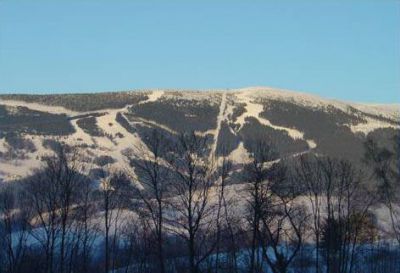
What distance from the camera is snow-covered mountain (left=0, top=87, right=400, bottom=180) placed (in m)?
153

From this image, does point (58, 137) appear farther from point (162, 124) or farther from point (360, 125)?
point (360, 125)

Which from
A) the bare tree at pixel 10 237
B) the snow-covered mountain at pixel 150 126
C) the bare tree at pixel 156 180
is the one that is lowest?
the bare tree at pixel 10 237

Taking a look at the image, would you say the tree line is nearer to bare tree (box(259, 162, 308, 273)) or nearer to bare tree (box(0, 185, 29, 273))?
bare tree (box(259, 162, 308, 273))

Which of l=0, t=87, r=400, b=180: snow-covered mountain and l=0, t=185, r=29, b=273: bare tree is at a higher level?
l=0, t=87, r=400, b=180: snow-covered mountain

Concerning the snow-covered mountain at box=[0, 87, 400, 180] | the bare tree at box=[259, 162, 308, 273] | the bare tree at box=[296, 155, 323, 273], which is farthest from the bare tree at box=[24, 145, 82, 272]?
the snow-covered mountain at box=[0, 87, 400, 180]

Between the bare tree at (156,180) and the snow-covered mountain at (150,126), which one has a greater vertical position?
the snow-covered mountain at (150,126)

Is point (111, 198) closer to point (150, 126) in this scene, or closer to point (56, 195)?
point (56, 195)

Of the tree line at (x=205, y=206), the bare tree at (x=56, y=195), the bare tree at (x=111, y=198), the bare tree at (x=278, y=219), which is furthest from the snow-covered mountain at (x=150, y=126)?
the bare tree at (x=278, y=219)

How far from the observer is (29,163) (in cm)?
14062

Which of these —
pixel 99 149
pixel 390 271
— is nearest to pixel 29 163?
pixel 99 149

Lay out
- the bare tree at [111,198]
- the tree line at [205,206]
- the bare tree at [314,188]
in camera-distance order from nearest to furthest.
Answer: the tree line at [205,206] → the bare tree at [314,188] → the bare tree at [111,198]

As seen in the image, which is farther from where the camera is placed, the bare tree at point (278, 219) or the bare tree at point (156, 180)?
the bare tree at point (156, 180)

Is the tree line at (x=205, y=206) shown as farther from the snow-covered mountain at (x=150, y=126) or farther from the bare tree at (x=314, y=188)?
the snow-covered mountain at (x=150, y=126)

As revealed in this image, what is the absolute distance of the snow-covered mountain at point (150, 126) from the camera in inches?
6014
